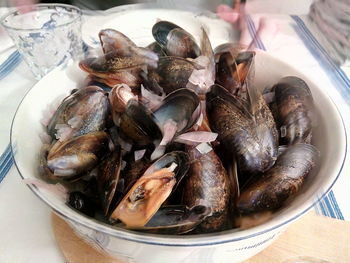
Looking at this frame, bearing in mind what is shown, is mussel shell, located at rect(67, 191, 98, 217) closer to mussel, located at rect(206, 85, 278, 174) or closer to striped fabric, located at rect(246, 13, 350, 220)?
mussel, located at rect(206, 85, 278, 174)

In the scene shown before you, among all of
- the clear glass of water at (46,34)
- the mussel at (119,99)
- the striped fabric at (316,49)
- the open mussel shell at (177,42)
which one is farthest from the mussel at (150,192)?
the striped fabric at (316,49)

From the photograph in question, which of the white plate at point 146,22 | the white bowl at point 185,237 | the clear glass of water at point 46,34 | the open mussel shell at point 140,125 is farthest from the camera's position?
the white plate at point 146,22

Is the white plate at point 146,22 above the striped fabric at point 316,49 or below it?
above

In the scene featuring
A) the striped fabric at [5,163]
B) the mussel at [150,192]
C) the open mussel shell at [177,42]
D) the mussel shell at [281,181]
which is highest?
the open mussel shell at [177,42]

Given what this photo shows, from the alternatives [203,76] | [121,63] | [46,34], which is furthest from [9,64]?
[203,76]

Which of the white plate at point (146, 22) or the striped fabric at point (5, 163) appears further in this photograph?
the white plate at point (146, 22)

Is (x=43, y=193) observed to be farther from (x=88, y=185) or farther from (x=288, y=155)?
(x=288, y=155)

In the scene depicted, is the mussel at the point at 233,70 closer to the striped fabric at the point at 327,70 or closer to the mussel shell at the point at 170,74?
the mussel shell at the point at 170,74
